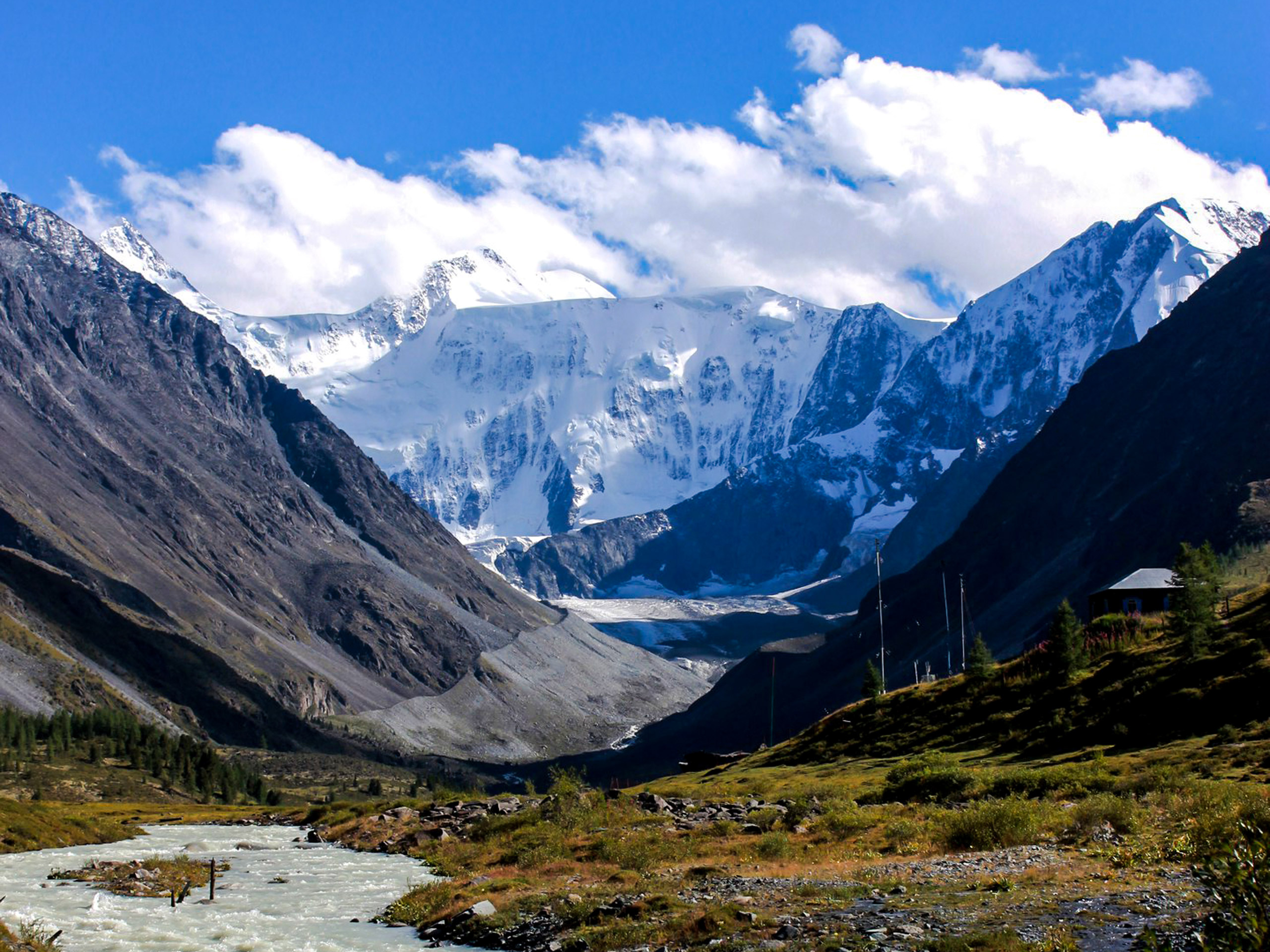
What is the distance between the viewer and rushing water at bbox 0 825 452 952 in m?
45.6

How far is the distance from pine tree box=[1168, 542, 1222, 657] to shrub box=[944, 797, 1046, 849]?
31634mm

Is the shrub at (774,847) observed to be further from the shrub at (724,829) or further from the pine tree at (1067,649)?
the pine tree at (1067,649)

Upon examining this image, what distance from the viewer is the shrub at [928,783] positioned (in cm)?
6400

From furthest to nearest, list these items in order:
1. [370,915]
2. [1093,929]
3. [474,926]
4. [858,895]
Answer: [370,915]
[474,926]
[858,895]
[1093,929]

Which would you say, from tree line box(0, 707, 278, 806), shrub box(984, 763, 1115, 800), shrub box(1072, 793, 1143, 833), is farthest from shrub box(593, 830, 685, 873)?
tree line box(0, 707, 278, 806)

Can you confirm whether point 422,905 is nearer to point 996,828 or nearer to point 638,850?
point 638,850

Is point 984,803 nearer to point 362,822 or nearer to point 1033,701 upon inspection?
point 1033,701

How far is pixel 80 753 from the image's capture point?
18600 cm

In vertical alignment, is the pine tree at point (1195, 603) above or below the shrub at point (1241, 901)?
above

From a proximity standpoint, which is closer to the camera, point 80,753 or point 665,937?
point 665,937

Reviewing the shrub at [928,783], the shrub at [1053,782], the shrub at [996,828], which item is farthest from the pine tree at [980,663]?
the shrub at [996,828]

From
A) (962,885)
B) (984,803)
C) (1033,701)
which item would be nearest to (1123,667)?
(1033,701)

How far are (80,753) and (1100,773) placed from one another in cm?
16369

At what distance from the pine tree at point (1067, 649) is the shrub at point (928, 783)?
17008mm
